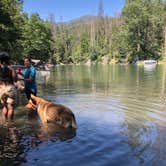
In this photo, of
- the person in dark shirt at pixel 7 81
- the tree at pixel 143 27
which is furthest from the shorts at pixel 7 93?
the tree at pixel 143 27

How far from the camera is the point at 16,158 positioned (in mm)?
6227

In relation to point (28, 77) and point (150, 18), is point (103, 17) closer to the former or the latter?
point (150, 18)

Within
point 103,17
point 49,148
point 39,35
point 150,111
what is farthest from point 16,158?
point 103,17

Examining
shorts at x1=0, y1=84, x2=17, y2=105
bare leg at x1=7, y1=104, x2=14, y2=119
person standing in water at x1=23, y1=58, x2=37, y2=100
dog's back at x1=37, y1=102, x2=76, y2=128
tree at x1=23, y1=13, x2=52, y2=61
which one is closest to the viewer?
dog's back at x1=37, y1=102, x2=76, y2=128

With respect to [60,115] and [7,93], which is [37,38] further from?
[60,115]

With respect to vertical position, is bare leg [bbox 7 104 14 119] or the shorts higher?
the shorts

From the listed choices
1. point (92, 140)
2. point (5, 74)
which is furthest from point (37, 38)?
point (92, 140)

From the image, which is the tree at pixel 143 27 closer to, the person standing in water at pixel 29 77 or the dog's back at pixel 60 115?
the person standing in water at pixel 29 77

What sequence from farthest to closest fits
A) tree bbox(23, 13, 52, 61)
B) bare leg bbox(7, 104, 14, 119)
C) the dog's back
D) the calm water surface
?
tree bbox(23, 13, 52, 61) < bare leg bbox(7, 104, 14, 119) < the dog's back < the calm water surface

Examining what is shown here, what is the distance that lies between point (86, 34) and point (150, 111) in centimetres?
14595

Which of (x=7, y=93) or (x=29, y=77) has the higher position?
(x=29, y=77)

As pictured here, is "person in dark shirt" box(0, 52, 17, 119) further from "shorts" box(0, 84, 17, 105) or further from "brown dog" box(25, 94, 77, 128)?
"brown dog" box(25, 94, 77, 128)

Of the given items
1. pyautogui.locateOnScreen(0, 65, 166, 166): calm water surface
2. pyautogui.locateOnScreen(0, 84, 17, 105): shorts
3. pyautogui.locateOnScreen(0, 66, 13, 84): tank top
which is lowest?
pyautogui.locateOnScreen(0, 65, 166, 166): calm water surface

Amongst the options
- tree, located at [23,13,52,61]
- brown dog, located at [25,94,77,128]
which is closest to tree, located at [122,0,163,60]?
tree, located at [23,13,52,61]
